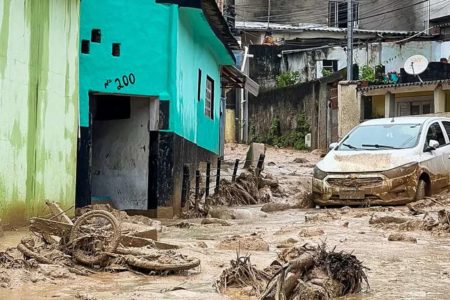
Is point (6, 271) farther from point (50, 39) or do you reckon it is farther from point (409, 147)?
point (409, 147)

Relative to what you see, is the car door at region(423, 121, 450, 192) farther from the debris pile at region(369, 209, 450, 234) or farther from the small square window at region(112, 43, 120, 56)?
the small square window at region(112, 43, 120, 56)

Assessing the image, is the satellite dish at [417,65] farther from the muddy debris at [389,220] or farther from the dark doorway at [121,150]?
the muddy debris at [389,220]

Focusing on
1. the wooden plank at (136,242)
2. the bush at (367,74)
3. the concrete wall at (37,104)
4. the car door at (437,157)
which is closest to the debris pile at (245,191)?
the car door at (437,157)

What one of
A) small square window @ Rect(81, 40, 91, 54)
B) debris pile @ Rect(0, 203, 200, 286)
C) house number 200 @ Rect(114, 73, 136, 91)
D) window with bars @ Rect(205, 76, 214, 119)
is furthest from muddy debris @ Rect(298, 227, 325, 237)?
window with bars @ Rect(205, 76, 214, 119)

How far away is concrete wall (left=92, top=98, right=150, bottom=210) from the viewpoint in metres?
13.5

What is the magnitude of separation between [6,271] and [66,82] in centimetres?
540

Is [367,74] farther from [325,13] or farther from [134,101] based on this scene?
[134,101]

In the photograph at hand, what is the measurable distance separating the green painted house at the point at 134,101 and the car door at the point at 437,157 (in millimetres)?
4573

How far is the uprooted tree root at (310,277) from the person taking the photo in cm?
481

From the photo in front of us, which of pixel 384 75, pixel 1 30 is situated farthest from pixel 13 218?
pixel 384 75

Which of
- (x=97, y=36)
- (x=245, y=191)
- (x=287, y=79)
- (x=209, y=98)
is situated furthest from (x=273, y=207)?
(x=287, y=79)

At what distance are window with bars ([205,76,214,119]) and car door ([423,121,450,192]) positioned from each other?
6534mm

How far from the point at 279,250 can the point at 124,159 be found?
253 inches

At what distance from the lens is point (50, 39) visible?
10219mm
